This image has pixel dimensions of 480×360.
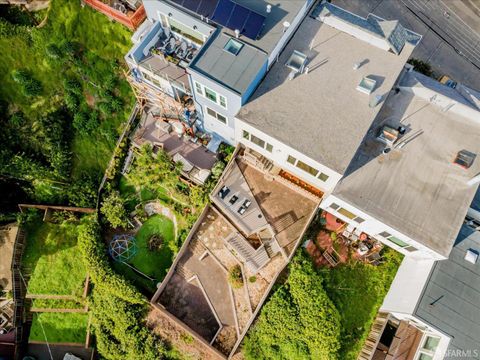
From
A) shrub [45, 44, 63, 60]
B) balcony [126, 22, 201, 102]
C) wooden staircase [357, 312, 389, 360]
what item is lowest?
wooden staircase [357, 312, 389, 360]

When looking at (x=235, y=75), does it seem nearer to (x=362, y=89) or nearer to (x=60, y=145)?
(x=362, y=89)

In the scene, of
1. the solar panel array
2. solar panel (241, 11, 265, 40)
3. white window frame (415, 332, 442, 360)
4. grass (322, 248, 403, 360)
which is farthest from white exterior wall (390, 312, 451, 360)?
the solar panel array

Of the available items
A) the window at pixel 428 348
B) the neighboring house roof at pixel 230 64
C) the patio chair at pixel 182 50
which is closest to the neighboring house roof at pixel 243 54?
the neighboring house roof at pixel 230 64

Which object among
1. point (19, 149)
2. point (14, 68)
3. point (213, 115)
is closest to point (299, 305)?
point (213, 115)

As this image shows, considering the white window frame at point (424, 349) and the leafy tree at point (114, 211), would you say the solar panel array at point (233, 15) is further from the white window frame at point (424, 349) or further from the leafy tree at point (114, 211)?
the white window frame at point (424, 349)

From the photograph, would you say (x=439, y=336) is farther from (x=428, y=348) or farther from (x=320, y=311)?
(x=320, y=311)

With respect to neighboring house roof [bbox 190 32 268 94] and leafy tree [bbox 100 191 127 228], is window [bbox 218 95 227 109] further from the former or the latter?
leafy tree [bbox 100 191 127 228]
